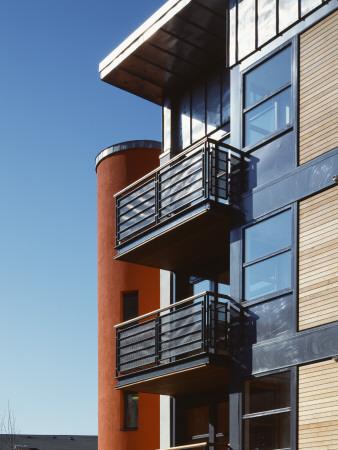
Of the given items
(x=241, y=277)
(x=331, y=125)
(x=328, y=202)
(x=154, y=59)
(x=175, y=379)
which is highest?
(x=154, y=59)

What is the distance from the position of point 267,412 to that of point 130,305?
8715 mm

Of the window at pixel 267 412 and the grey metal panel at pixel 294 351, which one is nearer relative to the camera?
the grey metal panel at pixel 294 351

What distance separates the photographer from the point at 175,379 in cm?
1742

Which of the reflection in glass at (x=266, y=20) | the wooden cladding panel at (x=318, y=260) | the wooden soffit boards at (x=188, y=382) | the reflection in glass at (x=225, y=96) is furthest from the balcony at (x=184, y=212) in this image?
the wooden soffit boards at (x=188, y=382)

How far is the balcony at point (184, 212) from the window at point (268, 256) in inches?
37.8

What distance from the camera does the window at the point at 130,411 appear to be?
2206 centimetres

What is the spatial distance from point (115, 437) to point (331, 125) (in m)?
11.1

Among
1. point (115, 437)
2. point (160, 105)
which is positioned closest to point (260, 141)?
point (160, 105)

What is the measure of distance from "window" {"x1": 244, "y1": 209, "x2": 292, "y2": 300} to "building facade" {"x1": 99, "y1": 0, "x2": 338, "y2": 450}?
28 mm

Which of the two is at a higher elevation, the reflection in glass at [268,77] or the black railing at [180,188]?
the reflection in glass at [268,77]

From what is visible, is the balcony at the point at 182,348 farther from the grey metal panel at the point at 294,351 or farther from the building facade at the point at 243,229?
the grey metal panel at the point at 294,351

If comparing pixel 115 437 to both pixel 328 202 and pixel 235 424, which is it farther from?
pixel 328 202

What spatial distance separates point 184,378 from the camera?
56.6 feet

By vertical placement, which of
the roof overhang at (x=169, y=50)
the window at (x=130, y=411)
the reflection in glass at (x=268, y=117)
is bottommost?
the window at (x=130, y=411)
